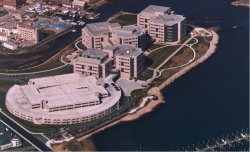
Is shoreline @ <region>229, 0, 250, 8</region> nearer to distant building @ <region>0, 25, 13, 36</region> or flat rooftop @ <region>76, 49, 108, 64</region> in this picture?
flat rooftop @ <region>76, 49, 108, 64</region>

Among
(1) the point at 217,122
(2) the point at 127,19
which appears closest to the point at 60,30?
(2) the point at 127,19

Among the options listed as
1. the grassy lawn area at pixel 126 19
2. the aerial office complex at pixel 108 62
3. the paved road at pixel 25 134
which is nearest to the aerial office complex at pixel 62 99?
the paved road at pixel 25 134

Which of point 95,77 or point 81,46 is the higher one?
point 95,77

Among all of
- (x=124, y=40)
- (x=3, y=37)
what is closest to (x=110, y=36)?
(x=124, y=40)

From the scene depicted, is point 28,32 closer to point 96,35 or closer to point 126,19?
point 96,35

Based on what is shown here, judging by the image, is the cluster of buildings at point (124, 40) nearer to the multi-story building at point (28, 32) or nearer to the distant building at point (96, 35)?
the distant building at point (96, 35)
